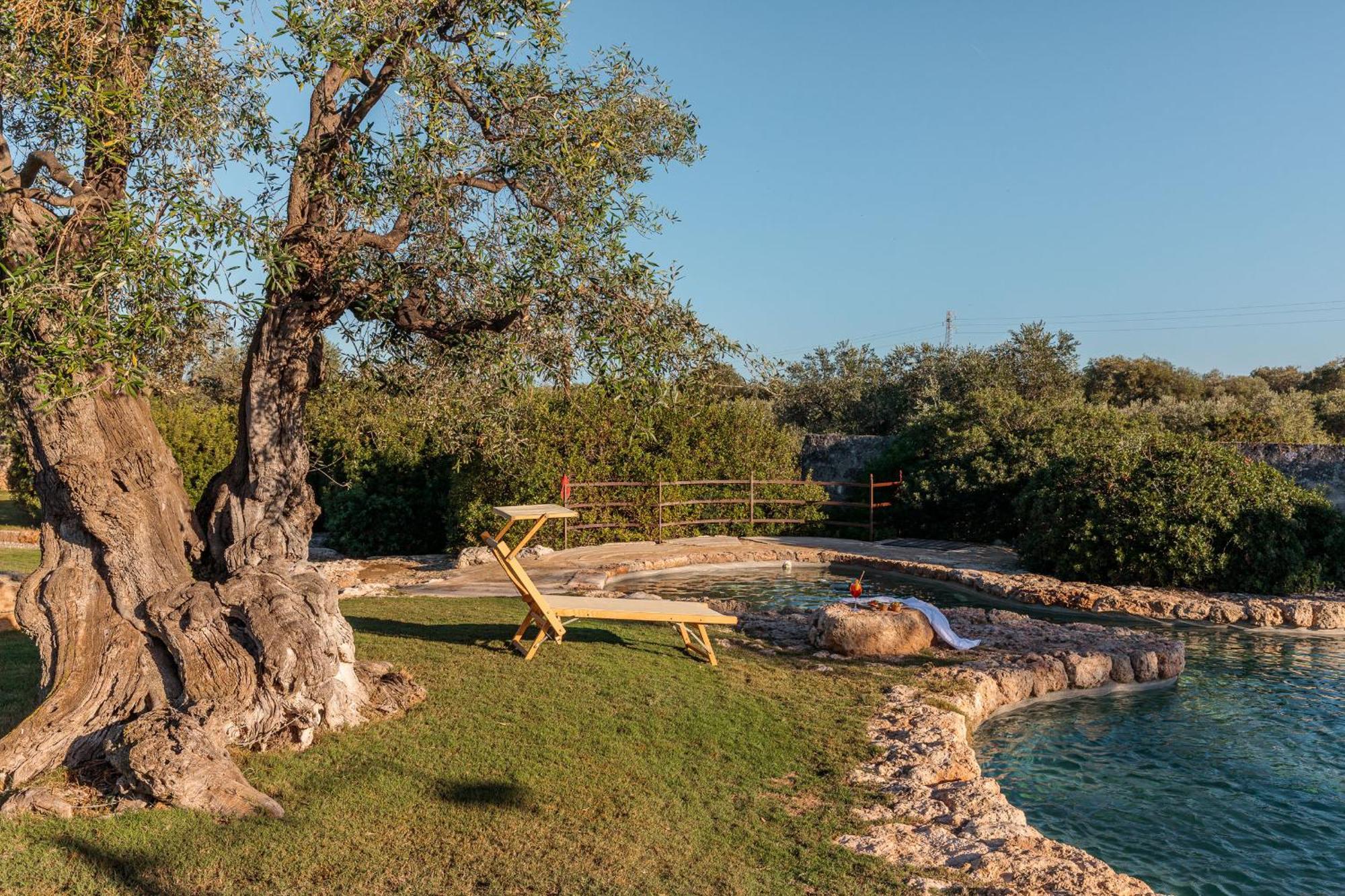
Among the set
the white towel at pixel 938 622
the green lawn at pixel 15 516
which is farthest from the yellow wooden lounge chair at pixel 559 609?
the green lawn at pixel 15 516

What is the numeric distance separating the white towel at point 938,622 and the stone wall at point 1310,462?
10323mm

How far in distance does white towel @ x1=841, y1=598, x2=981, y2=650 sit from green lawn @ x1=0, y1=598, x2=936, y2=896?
1.85 meters

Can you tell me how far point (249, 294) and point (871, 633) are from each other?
608 centimetres

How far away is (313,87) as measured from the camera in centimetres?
582

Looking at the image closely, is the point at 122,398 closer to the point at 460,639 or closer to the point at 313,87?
the point at 313,87

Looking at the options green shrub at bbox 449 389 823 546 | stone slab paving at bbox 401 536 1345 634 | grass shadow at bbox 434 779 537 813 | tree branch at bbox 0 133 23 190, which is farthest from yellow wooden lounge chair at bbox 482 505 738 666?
green shrub at bbox 449 389 823 546

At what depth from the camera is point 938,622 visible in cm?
895

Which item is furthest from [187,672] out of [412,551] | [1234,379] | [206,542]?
[1234,379]

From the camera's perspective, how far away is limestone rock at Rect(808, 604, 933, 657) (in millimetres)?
8508

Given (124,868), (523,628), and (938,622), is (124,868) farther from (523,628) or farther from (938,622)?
(938,622)

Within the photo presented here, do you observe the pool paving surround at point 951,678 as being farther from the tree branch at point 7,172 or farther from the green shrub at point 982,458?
the tree branch at point 7,172

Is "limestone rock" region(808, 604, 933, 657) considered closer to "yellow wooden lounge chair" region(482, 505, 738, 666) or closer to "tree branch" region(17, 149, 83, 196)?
"yellow wooden lounge chair" region(482, 505, 738, 666)

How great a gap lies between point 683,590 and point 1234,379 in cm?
4004

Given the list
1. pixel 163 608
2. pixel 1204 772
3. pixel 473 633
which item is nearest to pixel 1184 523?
pixel 1204 772
